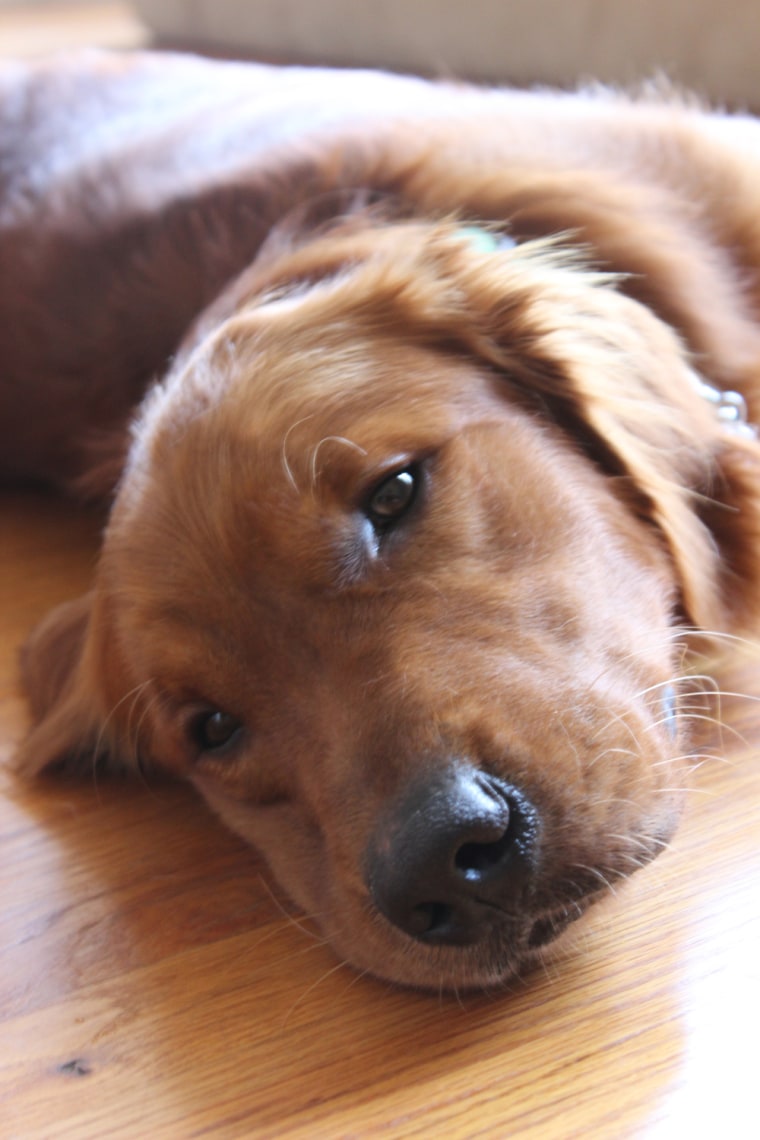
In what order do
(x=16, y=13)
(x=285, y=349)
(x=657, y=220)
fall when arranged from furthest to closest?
(x=16, y=13) < (x=657, y=220) < (x=285, y=349)

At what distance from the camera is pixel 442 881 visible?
135 centimetres

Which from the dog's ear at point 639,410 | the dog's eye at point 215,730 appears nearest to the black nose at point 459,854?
the dog's eye at point 215,730

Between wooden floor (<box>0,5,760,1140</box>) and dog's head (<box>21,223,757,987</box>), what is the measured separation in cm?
8

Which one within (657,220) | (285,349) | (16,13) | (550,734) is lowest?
(16,13)

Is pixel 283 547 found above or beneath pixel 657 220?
beneath

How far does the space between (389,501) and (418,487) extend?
0.15 ft

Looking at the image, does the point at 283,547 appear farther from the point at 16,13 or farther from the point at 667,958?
the point at 16,13

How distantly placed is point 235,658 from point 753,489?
86 centimetres

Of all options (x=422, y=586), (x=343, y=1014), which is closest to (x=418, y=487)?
(x=422, y=586)

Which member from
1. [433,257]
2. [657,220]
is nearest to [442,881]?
[433,257]

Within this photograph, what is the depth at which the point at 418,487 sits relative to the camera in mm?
1724

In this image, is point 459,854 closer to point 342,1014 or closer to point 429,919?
point 429,919

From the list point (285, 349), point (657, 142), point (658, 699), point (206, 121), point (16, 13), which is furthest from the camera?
point (16, 13)

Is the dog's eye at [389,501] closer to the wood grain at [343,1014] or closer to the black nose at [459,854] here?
the black nose at [459,854]
